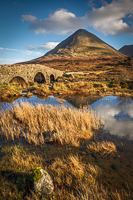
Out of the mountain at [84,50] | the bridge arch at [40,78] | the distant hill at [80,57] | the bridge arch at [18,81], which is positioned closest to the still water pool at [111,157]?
the bridge arch at [18,81]

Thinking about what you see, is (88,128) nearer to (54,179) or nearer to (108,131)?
(108,131)

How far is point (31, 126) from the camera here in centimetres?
554

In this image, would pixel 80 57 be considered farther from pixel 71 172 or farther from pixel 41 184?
pixel 41 184

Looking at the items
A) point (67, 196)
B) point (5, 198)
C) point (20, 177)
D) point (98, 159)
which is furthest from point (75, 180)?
point (5, 198)

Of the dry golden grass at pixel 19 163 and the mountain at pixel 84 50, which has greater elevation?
the mountain at pixel 84 50

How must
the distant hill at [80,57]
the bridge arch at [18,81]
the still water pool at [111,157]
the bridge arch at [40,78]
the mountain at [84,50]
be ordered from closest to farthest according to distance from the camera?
the still water pool at [111,157], the bridge arch at [18,81], the bridge arch at [40,78], the distant hill at [80,57], the mountain at [84,50]

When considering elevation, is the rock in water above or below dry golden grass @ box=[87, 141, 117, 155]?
above

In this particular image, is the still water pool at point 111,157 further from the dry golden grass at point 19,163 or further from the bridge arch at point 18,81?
the bridge arch at point 18,81

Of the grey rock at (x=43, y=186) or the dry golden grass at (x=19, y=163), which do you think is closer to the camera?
the grey rock at (x=43, y=186)

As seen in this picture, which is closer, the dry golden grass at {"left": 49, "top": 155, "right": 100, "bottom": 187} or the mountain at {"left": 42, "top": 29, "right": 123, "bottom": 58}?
the dry golden grass at {"left": 49, "top": 155, "right": 100, "bottom": 187}

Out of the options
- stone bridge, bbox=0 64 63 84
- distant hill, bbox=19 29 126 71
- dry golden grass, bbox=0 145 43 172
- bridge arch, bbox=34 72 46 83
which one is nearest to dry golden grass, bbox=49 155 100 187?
dry golden grass, bbox=0 145 43 172

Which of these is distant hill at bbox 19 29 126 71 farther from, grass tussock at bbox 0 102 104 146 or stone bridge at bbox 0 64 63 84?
grass tussock at bbox 0 102 104 146

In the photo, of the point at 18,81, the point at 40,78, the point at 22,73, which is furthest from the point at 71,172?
the point at 40,78

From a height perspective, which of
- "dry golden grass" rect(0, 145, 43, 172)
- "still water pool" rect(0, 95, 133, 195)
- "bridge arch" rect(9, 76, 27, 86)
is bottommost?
"still water pool" rect(0, 95, 133, 195)
